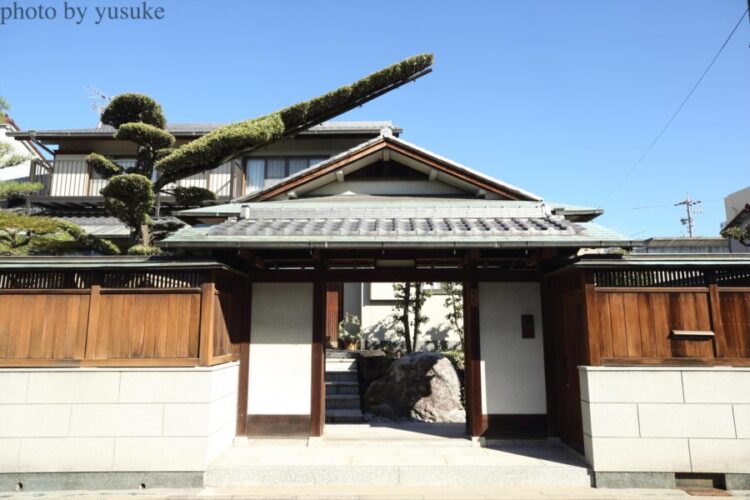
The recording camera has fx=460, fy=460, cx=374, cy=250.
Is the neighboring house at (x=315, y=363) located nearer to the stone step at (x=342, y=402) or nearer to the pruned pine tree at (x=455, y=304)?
the stone step at (x=342, y=402)

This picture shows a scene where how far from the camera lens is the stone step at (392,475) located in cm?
660

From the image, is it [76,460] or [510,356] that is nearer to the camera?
[76,460]

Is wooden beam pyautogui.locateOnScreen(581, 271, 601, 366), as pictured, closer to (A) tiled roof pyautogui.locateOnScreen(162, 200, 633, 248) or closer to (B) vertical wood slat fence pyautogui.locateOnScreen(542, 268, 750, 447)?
(B) vertical wood slat fence pyautogui.locateOnScreen(542, 268, 750, 447)

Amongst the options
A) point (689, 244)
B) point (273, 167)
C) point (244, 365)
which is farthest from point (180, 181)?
point (689, 244)

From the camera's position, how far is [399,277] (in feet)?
27.8

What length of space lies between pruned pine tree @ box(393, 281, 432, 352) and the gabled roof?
6470mm

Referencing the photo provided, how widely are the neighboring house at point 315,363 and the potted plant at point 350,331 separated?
Result: 8781 mm

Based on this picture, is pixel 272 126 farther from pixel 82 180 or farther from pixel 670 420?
pixel 82 180

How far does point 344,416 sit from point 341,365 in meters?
3.11

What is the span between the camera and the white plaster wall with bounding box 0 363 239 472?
6539mm

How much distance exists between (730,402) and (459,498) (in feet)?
13.4

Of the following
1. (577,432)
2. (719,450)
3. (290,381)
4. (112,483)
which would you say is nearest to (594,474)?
(577,432)

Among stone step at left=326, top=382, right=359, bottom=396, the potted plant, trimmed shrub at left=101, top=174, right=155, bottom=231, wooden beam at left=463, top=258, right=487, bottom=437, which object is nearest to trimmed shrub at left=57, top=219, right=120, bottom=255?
trimmed shrub at left=101, top=174, right=155, bottom=231

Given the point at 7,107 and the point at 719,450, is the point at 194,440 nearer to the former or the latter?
the point at 719,450
